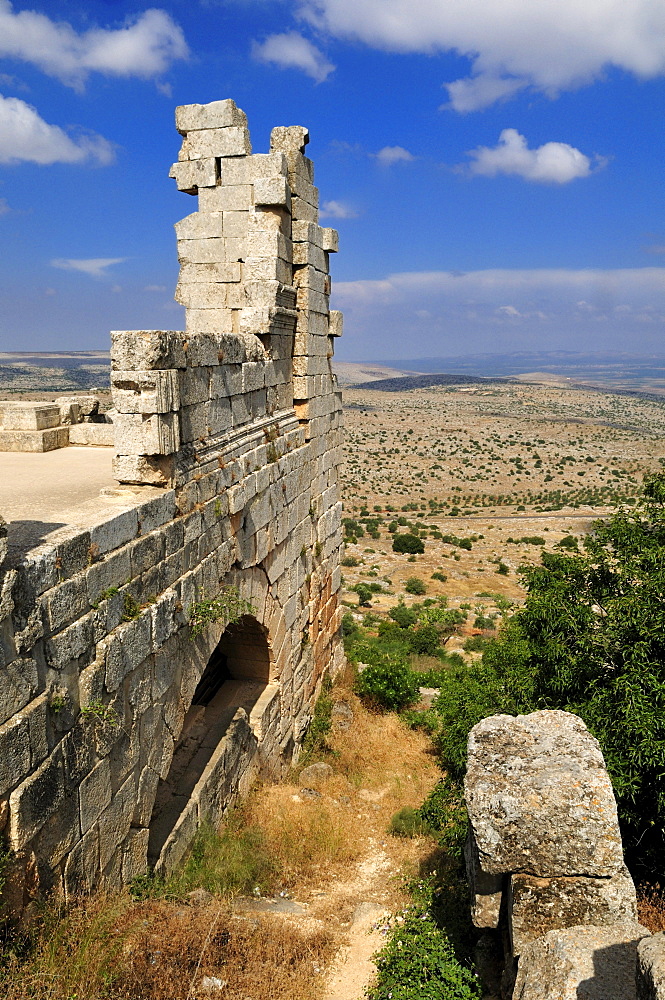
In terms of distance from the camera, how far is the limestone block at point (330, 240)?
9133 millimetres

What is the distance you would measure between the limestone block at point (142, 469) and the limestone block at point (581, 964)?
11.9 ft

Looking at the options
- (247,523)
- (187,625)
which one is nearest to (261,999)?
(187,625)

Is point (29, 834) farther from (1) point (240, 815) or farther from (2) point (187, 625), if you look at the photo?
(1) point (240, 815)

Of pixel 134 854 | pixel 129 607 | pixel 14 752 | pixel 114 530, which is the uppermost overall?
pixel 114 530

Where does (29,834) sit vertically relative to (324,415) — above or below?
below

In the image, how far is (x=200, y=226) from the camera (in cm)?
808

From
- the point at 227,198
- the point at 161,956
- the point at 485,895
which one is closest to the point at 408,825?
the point at 485,895

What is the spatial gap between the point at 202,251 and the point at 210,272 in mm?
268

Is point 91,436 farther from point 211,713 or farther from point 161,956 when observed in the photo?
point 161,956

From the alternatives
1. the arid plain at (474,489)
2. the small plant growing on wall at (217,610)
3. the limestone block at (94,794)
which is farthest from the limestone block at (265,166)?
the limestone block at (94,794)

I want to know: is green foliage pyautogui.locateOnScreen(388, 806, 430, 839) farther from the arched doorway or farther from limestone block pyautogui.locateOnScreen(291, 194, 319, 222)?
limestone block pyautogui.locateOnScreen(291, 194, 319, 222)

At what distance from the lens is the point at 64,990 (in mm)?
3232

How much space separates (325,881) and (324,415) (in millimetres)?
5800

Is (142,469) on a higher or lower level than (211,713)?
higher
